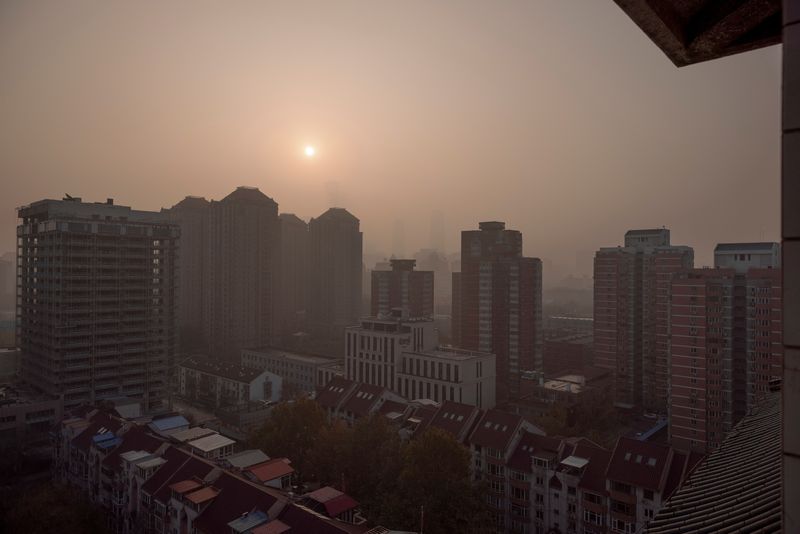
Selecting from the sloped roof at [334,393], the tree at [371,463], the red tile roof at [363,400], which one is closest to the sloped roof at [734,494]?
the tree at [371,463]

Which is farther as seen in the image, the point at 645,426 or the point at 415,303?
the point at 415,303

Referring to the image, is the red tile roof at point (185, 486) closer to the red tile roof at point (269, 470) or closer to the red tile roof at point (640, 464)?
the red tile roof at point (269, 470)

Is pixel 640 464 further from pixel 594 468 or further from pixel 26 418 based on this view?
pixel 26 418

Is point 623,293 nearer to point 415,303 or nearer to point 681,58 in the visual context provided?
point 415,303

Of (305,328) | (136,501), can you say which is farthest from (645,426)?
(305,328)

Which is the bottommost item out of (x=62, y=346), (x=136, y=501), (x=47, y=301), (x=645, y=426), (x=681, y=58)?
(x=645, y=426)
